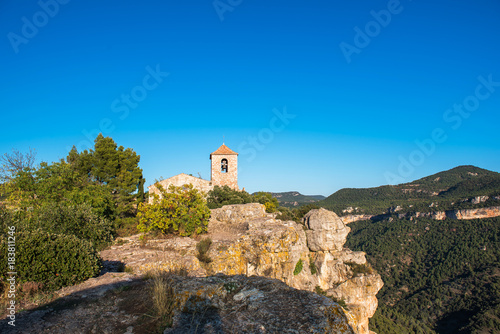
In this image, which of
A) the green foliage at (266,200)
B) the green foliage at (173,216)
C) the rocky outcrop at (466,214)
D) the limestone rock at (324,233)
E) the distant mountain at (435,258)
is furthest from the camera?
the rocky outcrop at (466,214)

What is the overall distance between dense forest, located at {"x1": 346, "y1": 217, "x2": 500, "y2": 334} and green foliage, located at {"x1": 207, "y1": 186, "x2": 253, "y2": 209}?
20778 mm

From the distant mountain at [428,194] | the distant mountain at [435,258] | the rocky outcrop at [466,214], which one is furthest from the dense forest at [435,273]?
the distant mountain at [428,194]

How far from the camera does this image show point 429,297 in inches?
1964

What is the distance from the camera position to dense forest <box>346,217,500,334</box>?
39656 millimetres

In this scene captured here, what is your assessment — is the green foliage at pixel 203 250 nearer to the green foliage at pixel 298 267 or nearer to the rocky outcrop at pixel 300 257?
the rocky outcrop at pixel 300 257

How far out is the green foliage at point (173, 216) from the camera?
12.2m

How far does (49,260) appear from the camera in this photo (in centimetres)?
531

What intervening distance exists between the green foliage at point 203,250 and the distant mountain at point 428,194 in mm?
86781

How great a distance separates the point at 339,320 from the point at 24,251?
5.67 metres

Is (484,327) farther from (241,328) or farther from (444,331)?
(241,328)

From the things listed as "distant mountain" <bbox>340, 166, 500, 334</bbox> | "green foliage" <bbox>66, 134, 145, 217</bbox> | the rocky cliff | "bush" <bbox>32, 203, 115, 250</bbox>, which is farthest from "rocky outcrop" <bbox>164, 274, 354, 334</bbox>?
the rocky cliff

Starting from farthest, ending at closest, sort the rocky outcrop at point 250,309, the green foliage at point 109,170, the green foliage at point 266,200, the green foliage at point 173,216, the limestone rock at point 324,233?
1. the limestone rock at point 324,233
2. the green foliage at point 266,200
3. the green foliage at point 109,170
4. the green foliage at point 173,216
5. the rocky outcrop at point 250,309

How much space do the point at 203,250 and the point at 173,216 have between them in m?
3.01

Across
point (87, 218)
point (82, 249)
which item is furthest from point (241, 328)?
point (87, 218)
